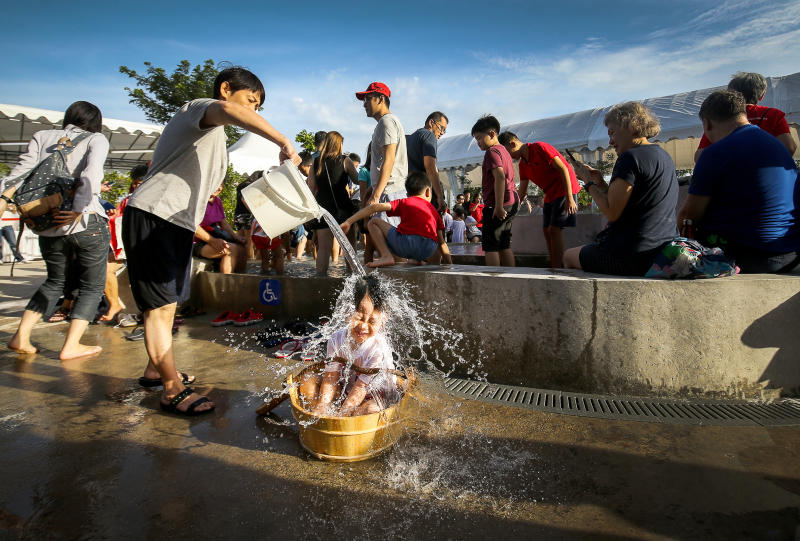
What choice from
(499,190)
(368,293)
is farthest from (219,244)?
(499,190)

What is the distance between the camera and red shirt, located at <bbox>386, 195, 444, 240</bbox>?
4180 millimetres

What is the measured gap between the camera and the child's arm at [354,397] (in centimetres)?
237

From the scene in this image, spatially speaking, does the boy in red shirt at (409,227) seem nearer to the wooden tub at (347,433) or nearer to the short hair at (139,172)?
the wooden tub at (347,433)

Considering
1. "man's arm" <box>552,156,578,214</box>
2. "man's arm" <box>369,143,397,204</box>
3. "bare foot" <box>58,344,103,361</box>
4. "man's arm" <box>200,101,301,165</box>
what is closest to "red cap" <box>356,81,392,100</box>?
"man's arm" <box>369,143,397,204</box>

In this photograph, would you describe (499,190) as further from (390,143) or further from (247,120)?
(247,120)

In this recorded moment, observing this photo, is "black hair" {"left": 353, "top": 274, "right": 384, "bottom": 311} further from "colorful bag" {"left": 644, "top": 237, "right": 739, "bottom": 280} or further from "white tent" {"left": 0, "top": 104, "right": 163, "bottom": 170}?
"white tent" {"left": 0, "top": 104, "right": 163, "bottom": 170}

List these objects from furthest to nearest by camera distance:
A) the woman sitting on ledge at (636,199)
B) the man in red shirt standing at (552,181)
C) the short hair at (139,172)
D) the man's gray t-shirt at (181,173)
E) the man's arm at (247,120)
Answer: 1. the short hair at (139,172)
2. the man in red shirt standing at (552,181)
3. the woman sitting on ledge at (636,199)
4. the man's gray t-shirt at (181,173)
5. the man's arm at (247,120)

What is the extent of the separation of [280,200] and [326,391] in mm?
1064

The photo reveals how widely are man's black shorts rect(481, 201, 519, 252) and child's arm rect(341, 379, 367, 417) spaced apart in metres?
2.74

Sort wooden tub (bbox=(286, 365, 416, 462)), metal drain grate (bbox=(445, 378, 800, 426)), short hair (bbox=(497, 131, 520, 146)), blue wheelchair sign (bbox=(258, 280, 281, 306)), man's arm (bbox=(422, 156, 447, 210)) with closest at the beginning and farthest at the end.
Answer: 1. wooden tub (bbox=(286, 365, 416, 462))
2. metal drain grate (bbox=(445, 378, 800, 426))
3. blue wheelchair sign (bbox=(258, 280, 281, 306))
4. short hair (bbox=(497, 131, 520, 146))
5. man's arm (bbox=(422, 156, 447, 210))

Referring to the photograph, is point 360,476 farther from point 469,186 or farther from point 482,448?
point 469,186

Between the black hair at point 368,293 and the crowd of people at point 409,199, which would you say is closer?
the black hair at point 368,293

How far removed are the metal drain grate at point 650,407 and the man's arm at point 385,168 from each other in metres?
2.26

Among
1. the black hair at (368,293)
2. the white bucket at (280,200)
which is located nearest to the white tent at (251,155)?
the white bucket at (280,200)
